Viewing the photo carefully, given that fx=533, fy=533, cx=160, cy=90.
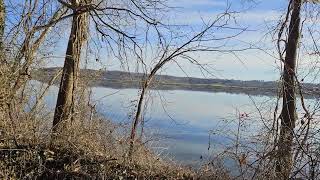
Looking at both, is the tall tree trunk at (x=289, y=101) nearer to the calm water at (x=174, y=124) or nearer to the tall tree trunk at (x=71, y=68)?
the calm water at (x=174, y=124)

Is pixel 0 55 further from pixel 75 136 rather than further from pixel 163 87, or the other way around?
pixel 163 87

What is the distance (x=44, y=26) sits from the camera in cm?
1191

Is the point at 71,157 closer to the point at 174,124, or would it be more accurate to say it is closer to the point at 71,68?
the point at 71,68

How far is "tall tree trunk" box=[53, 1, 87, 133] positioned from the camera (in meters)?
12.5

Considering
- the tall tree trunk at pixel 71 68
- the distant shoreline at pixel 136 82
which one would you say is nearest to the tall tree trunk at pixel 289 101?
the distant shoreline at pixel 136 82

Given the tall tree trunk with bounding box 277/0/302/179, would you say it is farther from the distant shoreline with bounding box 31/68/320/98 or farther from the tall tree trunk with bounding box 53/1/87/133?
the tall tree trunk with bounding box 53/1/87/133

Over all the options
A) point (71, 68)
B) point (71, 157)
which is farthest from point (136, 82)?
point (71, 157)

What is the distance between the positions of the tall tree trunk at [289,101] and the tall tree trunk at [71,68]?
188 inches

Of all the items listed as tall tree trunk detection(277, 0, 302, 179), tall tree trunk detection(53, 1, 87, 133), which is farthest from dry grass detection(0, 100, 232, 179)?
tall tree trunk detection(53, 1, 87, 133)

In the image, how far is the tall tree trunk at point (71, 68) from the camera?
12.5 meters

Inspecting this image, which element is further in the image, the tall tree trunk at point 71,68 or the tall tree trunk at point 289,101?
the tall tree trunk at point 71,68

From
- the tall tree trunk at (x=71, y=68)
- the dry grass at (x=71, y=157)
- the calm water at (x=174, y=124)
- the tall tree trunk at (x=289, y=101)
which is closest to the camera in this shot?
the tall tree trunk at (x=289, y=101)

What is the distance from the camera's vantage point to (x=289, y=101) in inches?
424

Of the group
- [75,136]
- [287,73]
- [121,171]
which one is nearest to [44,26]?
[75,136]
